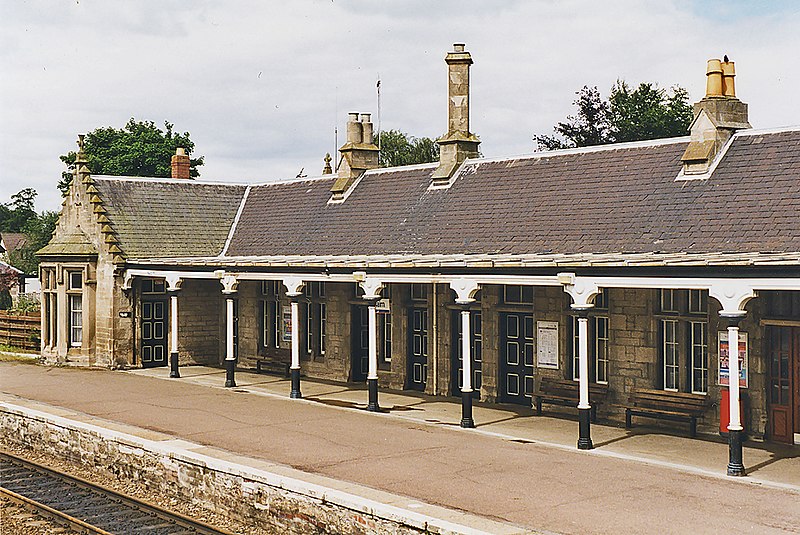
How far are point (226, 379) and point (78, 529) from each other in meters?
10.5

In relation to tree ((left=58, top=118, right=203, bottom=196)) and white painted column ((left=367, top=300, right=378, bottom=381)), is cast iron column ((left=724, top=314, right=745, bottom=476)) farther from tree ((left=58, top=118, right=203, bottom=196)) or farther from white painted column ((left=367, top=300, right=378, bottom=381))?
tree ((left=58, top=118, right=203, bottom=196))

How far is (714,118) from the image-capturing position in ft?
57.0

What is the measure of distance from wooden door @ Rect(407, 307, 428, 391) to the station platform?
2.07 ft

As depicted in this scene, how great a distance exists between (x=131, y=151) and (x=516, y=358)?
3505 centimetres

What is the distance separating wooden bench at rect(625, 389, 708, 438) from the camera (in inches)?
629

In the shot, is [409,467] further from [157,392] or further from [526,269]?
[157,392]

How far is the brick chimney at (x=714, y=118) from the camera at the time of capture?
56.6 ft

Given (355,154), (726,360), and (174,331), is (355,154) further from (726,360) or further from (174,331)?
(726,360)

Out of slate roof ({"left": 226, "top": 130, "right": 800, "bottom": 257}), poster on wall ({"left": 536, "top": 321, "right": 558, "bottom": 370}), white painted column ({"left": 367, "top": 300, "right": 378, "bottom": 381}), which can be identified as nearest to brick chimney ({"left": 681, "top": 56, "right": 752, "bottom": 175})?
slate roof ({"left": 226, "top": 130, "right": 800, "bottom": 257})

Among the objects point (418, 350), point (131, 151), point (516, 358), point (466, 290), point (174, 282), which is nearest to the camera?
point (466, 290)

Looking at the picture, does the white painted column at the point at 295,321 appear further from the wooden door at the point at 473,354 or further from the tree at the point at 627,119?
the tree at the point at 627,119

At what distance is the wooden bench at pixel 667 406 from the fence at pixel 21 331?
20083 millimetres

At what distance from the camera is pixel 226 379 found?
22984 millimetres

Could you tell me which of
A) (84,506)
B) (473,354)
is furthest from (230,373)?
(84,506)
